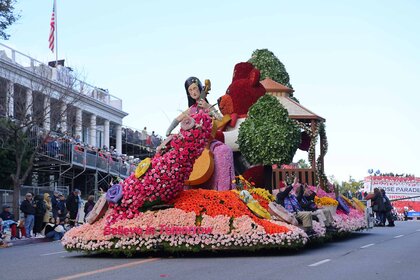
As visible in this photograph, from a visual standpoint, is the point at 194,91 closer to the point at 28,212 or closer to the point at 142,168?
the point at 142,168

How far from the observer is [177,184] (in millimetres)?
14648

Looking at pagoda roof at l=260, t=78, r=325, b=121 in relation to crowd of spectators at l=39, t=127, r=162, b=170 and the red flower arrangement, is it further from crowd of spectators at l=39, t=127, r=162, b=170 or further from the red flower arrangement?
the red flower arrangement

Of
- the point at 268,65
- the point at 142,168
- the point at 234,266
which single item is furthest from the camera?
the point at 268,65

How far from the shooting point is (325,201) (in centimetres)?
2003

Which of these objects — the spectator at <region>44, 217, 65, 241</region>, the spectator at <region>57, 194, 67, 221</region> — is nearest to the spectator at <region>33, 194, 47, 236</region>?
the spectator at <region>57, 194, 67, 221</region>

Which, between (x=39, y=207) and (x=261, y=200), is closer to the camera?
(x=261, y=200)

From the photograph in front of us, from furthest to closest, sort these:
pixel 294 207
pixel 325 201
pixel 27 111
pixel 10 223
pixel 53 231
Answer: pixel 27 111
pixel 53 231
pixel 10 223
pixel 325 201
pixel 294 207

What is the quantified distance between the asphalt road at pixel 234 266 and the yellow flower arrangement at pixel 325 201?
4.66 m

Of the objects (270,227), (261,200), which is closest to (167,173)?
(270,227)

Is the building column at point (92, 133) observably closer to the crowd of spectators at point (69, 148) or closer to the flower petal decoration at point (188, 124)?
the crowd of spectators at point (69, 148)

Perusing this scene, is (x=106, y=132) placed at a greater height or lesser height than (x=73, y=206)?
greater

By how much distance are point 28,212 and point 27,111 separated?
10339 mm

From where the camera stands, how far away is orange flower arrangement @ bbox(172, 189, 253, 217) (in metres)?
14.3

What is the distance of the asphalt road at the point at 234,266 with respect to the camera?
→ 33.4 feet
